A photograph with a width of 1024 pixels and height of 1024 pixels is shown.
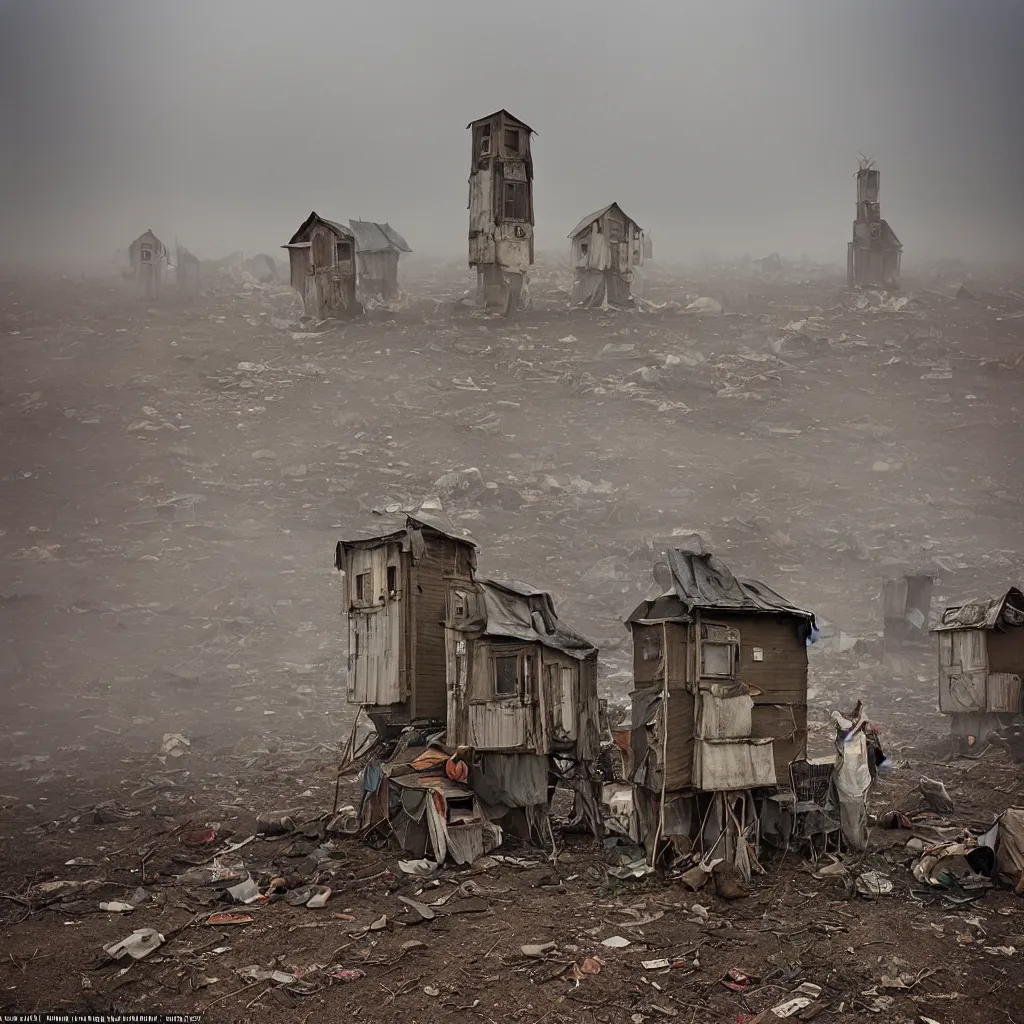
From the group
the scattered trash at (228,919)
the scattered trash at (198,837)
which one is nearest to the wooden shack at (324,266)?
the scattered trash at (198,837)

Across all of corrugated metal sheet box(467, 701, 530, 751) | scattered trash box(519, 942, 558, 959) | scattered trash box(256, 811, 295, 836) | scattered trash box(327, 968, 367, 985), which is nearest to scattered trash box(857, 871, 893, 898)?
scattered trash box(519, 942, 558, 959)

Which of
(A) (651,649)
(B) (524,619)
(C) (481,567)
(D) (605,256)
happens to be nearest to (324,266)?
(D) (605,256)

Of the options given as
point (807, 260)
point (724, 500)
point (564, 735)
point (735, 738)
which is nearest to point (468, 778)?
point (564, 735)

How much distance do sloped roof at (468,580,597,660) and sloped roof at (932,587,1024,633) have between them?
28.7 ft

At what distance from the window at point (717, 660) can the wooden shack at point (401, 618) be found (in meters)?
4.73

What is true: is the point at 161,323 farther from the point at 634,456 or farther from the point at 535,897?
the point at 535,897

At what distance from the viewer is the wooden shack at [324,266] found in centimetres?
4306

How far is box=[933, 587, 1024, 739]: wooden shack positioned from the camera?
19.9 meters

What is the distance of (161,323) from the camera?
46.7 metres

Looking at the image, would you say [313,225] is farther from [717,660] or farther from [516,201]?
[717,660]

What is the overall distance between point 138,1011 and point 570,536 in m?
23.6

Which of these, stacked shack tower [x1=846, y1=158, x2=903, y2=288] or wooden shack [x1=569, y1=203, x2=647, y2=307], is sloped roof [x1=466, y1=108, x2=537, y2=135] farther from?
stacked shack tower [x1=846, y1=158, x2=903, y2=288]

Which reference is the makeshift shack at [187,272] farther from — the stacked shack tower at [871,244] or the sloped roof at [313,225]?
the stacked shack tower at [871,244]

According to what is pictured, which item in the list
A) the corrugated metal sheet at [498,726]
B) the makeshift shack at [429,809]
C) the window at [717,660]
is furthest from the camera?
the corrugated metal sheet at [498,726]
